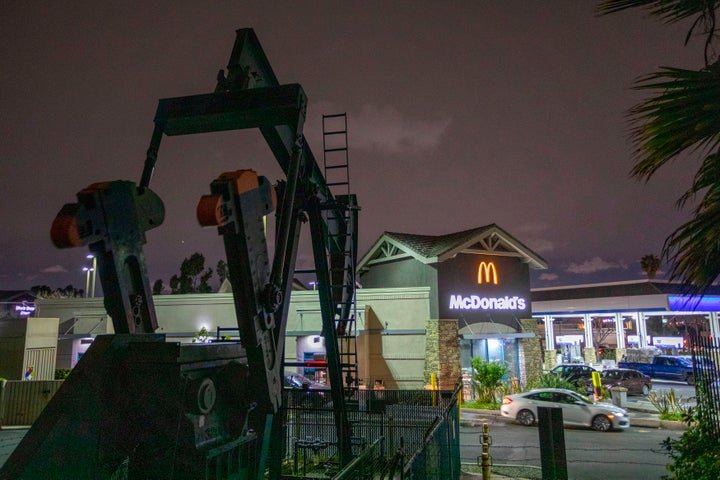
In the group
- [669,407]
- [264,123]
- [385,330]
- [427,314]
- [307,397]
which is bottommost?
[669,407]

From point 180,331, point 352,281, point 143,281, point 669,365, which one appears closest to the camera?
point 143,281

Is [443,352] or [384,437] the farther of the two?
[443,352]

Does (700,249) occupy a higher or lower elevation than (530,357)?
higher

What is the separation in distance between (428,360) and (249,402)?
914 inches

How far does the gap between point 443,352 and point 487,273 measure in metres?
5.59

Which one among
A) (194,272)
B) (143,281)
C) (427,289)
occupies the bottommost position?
(143,281)

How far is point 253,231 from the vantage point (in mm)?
4250

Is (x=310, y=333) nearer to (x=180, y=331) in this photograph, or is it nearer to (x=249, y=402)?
(x=180, y=331)

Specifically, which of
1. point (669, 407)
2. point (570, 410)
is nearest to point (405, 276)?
point (570, 410)

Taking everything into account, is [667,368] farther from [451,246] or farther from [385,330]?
[385,330]

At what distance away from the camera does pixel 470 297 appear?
28172 mm

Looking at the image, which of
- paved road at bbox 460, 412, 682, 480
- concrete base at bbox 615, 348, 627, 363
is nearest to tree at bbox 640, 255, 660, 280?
concrete base at bbox 615, 348, 627, 363

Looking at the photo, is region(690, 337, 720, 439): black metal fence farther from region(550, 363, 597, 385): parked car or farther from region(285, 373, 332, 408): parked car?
region(550, 363, 597, 385): parked car

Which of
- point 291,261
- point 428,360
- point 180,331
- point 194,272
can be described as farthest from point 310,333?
point 194,272
